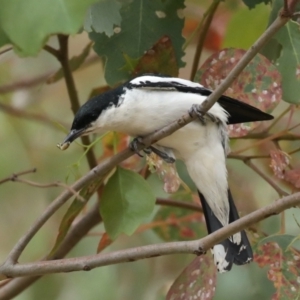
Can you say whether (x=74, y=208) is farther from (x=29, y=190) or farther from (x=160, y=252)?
(x=29, y=190)

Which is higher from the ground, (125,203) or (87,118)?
(87,118)

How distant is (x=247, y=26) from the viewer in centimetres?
108

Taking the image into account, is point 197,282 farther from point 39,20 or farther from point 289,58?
point 39,20

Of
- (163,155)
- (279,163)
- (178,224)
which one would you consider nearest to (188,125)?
(163,155)

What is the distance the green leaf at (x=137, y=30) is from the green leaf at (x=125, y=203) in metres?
0.16

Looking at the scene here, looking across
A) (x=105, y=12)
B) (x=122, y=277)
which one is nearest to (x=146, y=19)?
(x=105, y=12)

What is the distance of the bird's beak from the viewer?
0.85 meters

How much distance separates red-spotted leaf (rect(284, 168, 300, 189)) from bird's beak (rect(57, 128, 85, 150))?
0.29 m

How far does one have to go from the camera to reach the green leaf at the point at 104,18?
79 centimetres

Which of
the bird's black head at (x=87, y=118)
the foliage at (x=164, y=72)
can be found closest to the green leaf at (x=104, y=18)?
the foliage at (x=164, y=72)

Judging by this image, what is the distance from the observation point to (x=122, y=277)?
66.0 inches

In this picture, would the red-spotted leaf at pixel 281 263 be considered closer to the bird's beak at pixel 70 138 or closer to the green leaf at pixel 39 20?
the bird's beak at pixel 70 138

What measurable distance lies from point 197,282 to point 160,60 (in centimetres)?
31

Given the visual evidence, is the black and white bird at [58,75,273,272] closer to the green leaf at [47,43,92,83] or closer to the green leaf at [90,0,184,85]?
the green leaf at [90,0,184,85]
